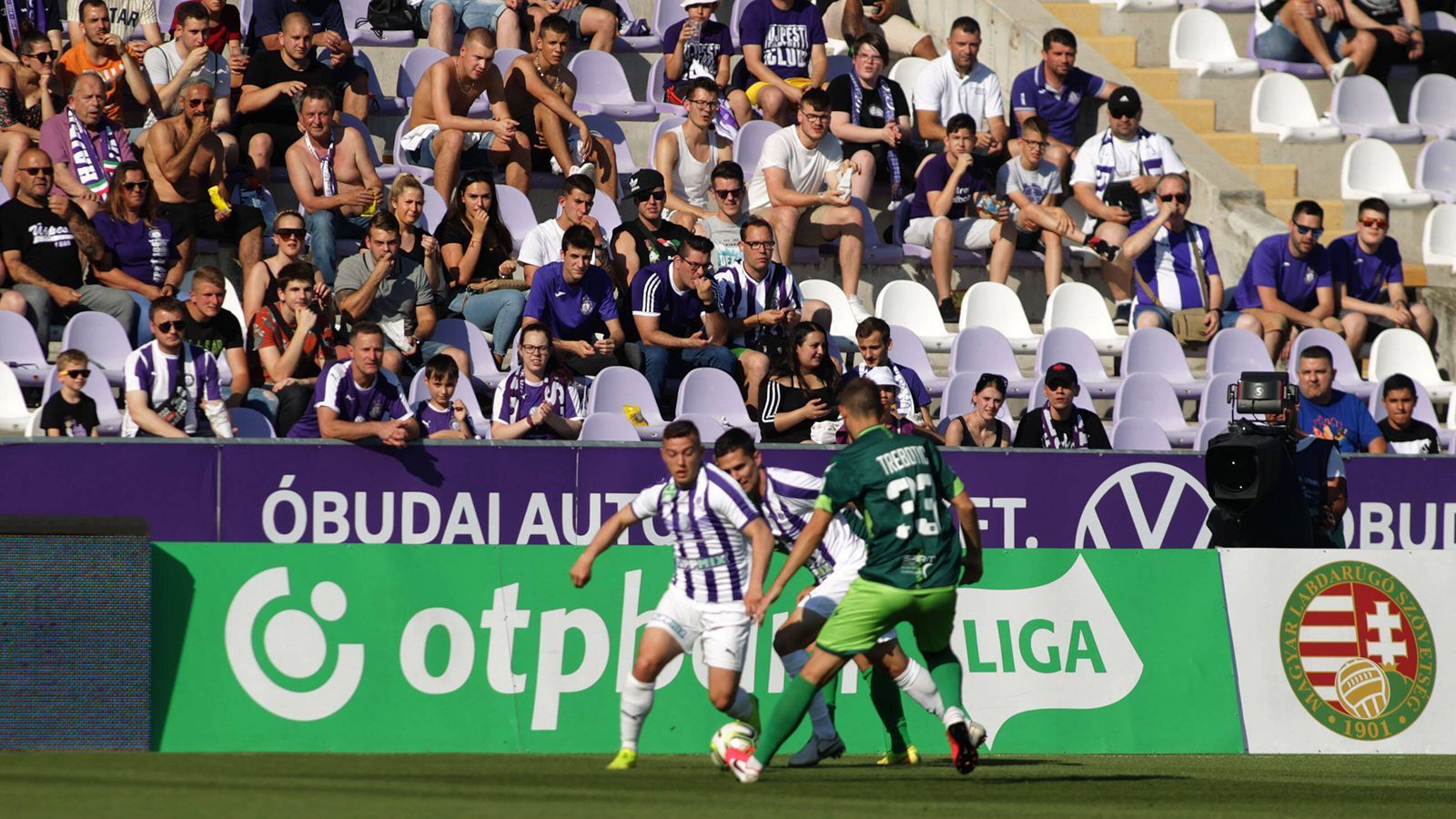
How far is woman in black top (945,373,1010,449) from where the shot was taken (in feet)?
47.2

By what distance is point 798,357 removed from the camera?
1411 centimetres

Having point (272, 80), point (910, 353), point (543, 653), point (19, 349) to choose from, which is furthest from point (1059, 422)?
point (19, 349)

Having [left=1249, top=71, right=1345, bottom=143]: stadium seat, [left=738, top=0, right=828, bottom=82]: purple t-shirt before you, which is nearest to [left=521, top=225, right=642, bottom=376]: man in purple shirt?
[left=738, top=0, right=828, bottom=82]: purple t-shirt

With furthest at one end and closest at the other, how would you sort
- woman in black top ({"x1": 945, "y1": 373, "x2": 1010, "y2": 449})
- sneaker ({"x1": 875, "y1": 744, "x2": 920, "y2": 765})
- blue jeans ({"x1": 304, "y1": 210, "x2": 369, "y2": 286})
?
1. blue jeans ({"x1": 304, "y1": 210, "x2": 369, "y2": 286})
2. woman in black top ({"x1": 945, "y1": 373, "x2": 1010, "y2": 449})
3. sneaker ({"x1": 875, "y1": 744, "x2": 920, "y2": 765})

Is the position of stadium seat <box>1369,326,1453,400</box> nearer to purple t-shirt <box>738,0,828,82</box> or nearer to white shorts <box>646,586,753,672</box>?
purple t-shirt <box>738,0,828,82</box>

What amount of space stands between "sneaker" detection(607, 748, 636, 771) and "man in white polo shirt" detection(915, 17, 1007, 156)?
28.6ft

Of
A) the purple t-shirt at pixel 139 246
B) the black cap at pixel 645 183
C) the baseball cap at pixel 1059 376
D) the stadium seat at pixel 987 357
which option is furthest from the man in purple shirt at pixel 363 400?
the stadium seat at pixel 987 357

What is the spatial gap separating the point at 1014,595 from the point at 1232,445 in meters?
1.95

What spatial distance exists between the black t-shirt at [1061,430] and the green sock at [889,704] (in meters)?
3.88

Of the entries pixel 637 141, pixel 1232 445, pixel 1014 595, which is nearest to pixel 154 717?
pixel 1014 595

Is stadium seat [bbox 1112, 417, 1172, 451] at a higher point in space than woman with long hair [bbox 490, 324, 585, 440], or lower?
lower

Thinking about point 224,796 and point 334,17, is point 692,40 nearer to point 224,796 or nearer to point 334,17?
point 334,17

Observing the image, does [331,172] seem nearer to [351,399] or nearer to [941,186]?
[351,399]

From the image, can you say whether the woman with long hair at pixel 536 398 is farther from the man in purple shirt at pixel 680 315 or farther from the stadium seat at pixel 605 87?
the stadium seat at pixel 605 87
